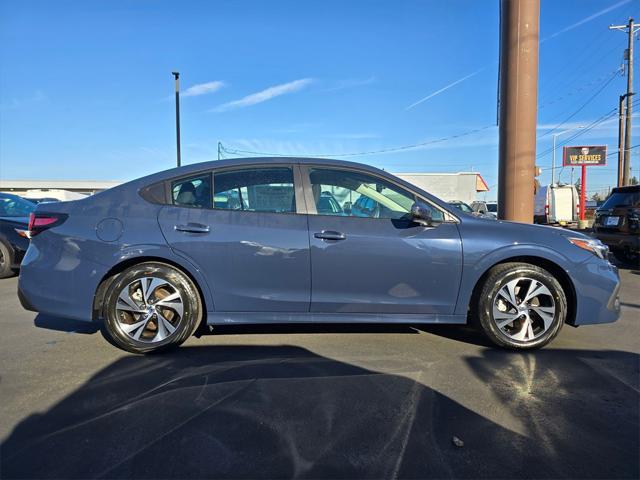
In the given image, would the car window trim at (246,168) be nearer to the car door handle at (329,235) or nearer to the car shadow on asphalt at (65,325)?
the car door handle at (329,235)

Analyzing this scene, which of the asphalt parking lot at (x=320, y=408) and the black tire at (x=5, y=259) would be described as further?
the black tire at (x=5, y=259)

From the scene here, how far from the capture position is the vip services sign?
2539 cm

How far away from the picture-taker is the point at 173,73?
1648cm

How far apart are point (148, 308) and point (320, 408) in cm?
174

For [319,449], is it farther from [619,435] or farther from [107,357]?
[107,357]

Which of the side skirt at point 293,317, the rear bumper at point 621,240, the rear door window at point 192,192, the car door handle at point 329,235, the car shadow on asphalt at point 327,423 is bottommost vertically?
the car shadow on asphalt at point 327,423

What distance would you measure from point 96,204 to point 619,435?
4082 mm

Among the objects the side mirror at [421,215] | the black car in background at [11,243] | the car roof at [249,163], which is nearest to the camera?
the side mirror at [421,215]

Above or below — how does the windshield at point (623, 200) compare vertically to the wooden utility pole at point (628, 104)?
below

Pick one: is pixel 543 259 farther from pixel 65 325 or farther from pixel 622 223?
pixel 622 223

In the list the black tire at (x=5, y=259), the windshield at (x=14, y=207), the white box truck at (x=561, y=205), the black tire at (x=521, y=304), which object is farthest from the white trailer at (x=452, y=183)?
the black tire at (x=521, y=304)

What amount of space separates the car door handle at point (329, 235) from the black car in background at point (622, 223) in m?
6.64

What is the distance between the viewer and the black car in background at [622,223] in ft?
24.9

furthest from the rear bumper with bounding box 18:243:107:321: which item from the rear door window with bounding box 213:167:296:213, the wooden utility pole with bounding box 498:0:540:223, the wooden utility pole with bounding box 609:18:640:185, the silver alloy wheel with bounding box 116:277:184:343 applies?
the wooden utility pole with bounding box 609:18:640:185
